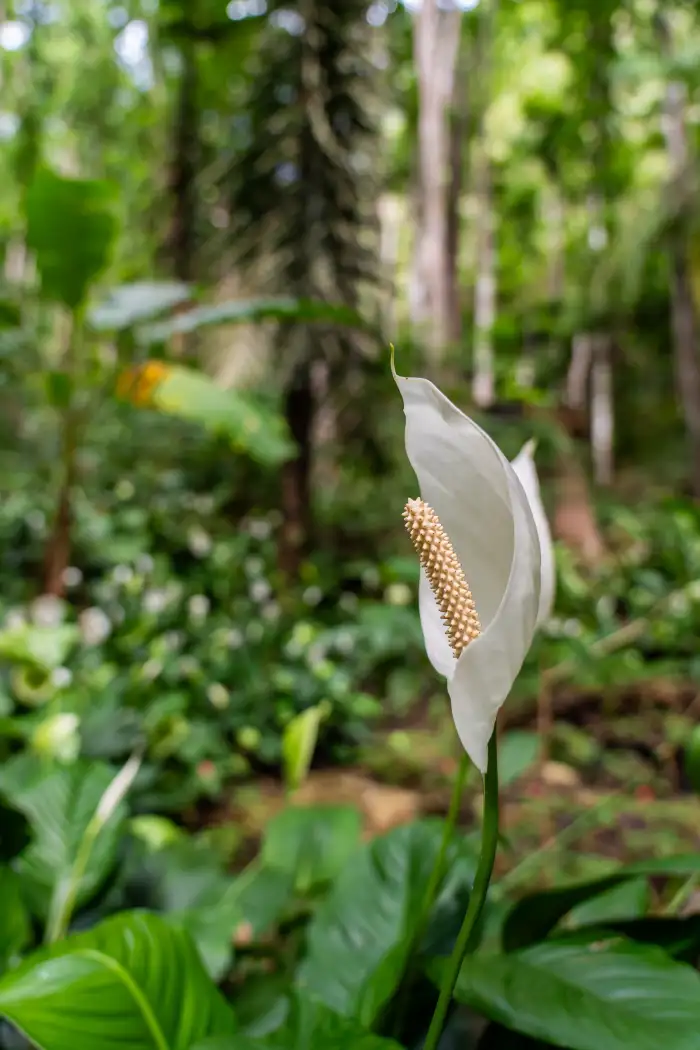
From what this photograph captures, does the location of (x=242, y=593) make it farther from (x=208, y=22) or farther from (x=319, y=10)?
(x=208, y=22)

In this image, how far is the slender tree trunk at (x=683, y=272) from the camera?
9.80ft

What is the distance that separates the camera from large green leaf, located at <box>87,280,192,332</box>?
1.69 meters

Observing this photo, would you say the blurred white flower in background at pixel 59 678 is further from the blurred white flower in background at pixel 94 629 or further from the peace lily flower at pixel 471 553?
the peace lily flower at pixel 471 553

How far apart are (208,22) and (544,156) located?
338 cm

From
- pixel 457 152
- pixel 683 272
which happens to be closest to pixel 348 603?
pixel 683 272

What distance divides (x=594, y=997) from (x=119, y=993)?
304mm

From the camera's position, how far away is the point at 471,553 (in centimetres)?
38

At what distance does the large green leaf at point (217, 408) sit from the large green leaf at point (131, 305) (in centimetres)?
22

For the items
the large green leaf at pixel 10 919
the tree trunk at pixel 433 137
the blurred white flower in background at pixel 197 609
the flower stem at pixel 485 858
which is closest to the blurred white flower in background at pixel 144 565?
the blurred white flower in background at pixel 197 609

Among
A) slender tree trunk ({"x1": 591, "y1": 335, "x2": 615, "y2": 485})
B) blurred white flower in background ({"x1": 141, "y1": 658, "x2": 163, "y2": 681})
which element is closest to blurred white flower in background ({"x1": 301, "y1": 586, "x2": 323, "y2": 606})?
blurred white flower in background ({"x1": 141, "y1": 658, "x2": 163, "y2": 681})

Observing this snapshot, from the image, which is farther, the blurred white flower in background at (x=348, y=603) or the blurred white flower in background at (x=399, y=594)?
the blurred white flower in background at (x=348, y=603)

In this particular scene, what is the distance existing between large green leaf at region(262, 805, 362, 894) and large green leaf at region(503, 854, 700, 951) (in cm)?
38

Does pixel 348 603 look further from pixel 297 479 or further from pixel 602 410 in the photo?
pixel 602 410

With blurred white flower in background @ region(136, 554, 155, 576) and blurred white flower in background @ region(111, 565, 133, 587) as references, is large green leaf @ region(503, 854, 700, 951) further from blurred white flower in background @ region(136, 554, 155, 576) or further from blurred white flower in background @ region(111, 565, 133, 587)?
blurred white flower in background @ region(136, 554, 155, 576)
